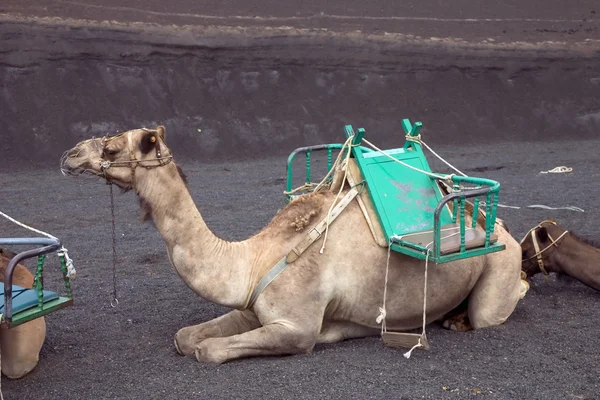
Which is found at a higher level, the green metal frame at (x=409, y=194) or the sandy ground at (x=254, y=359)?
the green metal frame at (x=409, y=194)

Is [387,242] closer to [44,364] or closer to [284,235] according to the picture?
[284,235]

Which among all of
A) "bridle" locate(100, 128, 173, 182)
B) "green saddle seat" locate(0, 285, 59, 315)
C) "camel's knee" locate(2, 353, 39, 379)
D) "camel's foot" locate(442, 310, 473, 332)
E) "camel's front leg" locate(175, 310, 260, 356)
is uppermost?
"bridle" locate(100, 128, 173, 182)

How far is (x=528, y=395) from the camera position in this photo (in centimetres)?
475

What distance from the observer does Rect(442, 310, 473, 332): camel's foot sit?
6004mm

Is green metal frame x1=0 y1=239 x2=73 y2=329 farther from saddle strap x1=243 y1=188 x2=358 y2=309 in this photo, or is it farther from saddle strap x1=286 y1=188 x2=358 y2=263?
saddle strap x1=286 y1=188 x2=358 y2=263

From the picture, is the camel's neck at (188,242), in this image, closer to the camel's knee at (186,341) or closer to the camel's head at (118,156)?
the camel's head at (118,156)

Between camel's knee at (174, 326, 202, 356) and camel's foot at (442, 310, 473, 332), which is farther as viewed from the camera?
camel's foot at (442, 310, 473, 332)

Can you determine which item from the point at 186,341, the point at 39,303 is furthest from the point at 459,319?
the point at 39,303

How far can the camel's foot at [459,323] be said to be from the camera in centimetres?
600

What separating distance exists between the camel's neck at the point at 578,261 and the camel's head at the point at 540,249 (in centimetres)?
5

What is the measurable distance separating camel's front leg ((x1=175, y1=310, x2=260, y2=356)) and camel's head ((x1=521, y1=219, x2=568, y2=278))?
267 centimetres

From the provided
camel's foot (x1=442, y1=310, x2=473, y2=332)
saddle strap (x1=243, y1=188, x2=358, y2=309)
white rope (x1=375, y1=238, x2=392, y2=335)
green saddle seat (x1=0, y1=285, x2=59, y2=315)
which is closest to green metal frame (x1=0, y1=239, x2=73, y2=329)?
green saddle seat (x1=0, y1=285, x2=59, y2=315)

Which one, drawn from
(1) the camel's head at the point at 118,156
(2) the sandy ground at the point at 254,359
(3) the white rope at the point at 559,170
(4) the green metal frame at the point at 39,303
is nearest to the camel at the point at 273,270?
(1) the camel's head at the point at 118,156

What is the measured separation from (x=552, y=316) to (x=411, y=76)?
14187 mm
